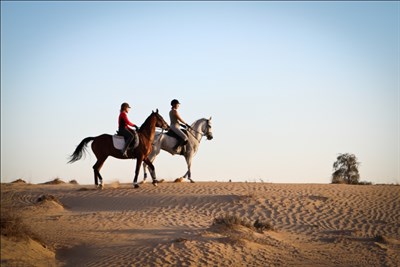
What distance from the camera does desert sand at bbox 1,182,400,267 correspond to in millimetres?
11344

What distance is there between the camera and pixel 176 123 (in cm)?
2123

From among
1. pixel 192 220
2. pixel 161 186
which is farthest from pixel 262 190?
pixel 192 220

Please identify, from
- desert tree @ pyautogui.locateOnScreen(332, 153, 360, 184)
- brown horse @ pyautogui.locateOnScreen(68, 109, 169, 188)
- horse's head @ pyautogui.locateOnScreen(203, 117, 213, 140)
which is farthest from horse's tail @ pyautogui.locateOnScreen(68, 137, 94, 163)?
desert tree @ pyautogui.locateOnScreen(332, 153, 360, 184)

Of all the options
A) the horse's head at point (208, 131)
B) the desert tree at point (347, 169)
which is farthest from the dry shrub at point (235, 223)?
the desert tree at point (347, 169)

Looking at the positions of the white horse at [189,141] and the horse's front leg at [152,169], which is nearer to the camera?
the horse's front leg at [152,169]

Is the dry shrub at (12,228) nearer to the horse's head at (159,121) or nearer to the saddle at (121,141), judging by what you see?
the saddle at (121,141)

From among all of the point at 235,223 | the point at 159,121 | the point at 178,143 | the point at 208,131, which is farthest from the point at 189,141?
the point at 235,223

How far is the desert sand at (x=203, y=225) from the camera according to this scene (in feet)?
37.2

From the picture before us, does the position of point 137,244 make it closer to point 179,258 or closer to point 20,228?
point 179,258

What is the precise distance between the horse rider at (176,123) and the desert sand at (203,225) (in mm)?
1779

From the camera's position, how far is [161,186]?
66.9 ft

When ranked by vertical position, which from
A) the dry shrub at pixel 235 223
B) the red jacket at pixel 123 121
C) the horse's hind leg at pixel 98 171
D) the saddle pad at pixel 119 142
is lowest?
the dry shrub at pixel 235 223

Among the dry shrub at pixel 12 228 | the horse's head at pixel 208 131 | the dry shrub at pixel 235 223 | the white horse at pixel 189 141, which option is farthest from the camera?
the horse's head at pixel 208 131

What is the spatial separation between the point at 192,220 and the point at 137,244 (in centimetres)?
353
